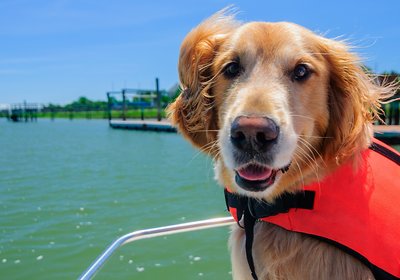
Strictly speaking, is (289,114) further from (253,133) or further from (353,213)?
(353,213)

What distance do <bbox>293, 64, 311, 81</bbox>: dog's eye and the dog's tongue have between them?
578 mm

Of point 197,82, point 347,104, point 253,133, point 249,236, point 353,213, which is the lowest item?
point 249,236

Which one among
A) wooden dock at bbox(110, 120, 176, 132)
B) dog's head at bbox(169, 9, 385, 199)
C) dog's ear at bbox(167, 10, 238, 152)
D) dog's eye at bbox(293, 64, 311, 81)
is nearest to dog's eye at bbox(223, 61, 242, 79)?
dog's head at bbox(169, 9, 385, 199)

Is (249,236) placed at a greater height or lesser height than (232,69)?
lesser

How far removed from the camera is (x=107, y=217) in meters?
10.4

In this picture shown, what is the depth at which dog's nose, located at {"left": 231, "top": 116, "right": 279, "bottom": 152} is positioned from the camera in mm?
2004

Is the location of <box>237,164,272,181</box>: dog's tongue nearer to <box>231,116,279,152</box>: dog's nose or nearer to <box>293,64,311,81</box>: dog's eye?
<box>231,116,279,152</box>: dog's nose

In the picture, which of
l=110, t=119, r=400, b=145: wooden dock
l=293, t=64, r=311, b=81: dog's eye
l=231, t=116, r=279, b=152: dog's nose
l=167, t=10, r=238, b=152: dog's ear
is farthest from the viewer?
l=110, t=119, r=400, b=145: wooden dock

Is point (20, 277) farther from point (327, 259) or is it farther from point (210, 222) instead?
point (327, 259)

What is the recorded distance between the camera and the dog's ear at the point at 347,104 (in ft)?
8.02

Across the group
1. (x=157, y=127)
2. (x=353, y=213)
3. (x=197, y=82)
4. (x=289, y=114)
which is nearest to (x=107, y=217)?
(x=197, y=82)

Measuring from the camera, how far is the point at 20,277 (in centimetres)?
726

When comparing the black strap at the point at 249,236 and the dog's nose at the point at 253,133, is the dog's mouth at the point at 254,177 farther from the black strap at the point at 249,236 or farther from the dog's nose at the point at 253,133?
the black strap at the point at 249,236

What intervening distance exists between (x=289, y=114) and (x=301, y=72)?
35 centimetres
